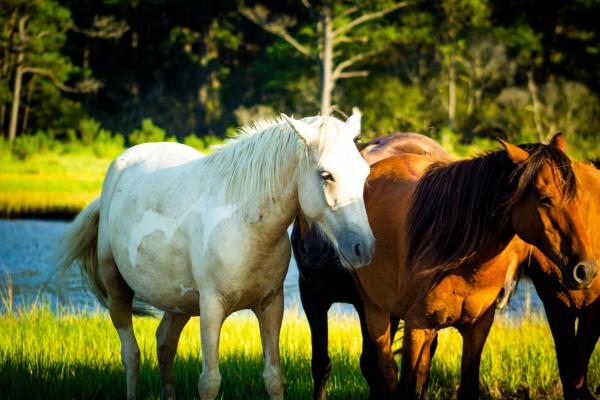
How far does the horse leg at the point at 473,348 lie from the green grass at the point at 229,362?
1.51 meters

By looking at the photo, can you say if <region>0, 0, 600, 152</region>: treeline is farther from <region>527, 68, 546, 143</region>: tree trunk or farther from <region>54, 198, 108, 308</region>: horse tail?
<region>54, 198, 108, 308</region>: horse tail

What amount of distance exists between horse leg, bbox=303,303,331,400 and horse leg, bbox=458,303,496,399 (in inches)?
47.9

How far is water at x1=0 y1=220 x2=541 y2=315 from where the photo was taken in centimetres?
1030

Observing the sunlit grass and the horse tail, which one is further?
the sunlit grass

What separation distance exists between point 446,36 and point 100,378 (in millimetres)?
32666

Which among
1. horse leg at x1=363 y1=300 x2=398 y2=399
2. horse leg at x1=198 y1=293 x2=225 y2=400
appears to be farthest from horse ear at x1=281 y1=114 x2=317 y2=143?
horse leg at x1=363 y1=300 x2=398 y2=399

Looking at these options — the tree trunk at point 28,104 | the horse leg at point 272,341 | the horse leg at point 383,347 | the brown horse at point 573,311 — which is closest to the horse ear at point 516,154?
the brown horse at point 573,311

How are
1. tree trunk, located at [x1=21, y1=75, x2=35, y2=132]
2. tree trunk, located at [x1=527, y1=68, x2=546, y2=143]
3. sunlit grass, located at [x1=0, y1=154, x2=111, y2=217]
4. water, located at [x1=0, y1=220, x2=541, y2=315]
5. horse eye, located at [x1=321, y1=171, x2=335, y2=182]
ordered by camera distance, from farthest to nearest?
1. tree trunk, located at [x1=21, y1=75, x2=35, y2=132]
2. tree trunk, located at [x1=527, y1=68, x2=546, y2=143]
3. sunlit grass, located at [x1=0, y1=154, x2=111, y2=217]
4. water, located at [x1=0, y1=220, x2=541, y2=315]
5. horse eye, located at [x1=321, y1=171, x2=335, y2=182]

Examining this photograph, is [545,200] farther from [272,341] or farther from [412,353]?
[272,341]

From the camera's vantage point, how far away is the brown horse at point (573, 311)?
4844mm

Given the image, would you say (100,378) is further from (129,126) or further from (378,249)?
(129,126)

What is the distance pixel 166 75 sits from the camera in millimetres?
42188

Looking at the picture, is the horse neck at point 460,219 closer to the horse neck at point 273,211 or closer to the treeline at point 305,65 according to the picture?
the horse neck at point 273,211

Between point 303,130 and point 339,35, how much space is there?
3035 centimetres
